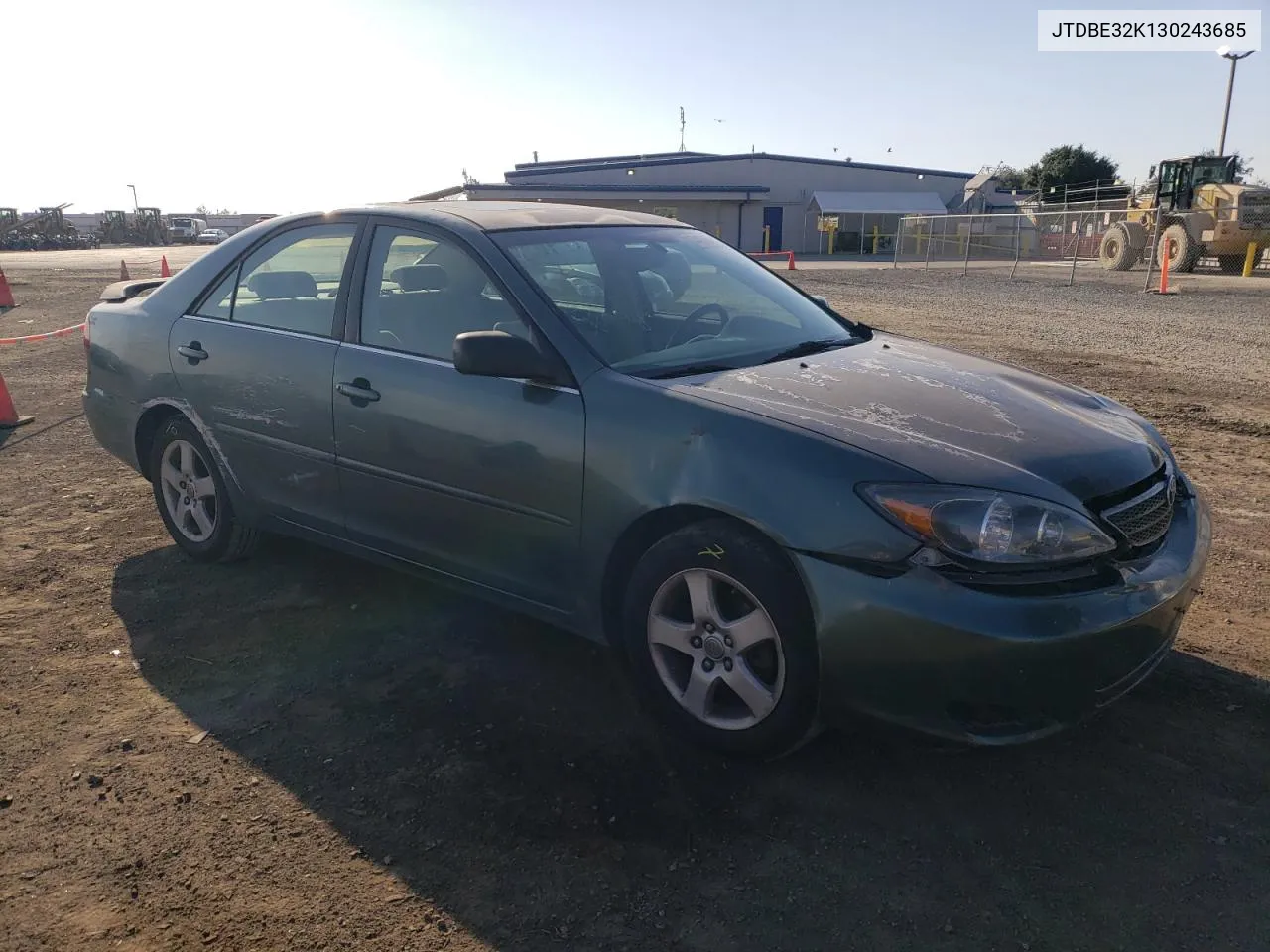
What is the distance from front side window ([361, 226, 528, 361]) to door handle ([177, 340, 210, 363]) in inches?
41.5

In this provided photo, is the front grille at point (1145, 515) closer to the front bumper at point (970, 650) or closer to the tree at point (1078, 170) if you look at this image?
the front bumper at point (970, 650)

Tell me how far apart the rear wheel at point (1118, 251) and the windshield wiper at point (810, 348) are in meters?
27.4

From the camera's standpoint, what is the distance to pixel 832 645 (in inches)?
97.6

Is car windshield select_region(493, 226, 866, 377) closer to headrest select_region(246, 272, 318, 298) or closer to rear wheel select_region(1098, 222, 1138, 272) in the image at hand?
headrest select_region(246, 272, 318, 298)

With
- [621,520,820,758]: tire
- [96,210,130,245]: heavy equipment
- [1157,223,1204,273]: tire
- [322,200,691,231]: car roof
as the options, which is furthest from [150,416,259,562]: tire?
[96,210,130,245]: heavy equipment

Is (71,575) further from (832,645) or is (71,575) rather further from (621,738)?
(832,645)

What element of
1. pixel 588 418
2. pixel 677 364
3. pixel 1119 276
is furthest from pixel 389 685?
pixel 1119 276

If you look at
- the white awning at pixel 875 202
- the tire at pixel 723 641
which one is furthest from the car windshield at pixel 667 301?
the white awning at pixel 875 202

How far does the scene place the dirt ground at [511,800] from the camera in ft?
7.38

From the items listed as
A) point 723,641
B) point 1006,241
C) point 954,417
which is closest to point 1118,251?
point 1006,241

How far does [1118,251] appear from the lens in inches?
1077

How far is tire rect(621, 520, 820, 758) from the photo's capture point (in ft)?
8.41

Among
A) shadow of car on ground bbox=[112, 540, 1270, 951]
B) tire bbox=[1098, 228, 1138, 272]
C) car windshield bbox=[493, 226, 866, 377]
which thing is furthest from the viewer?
tire bbox=[1098, 228, 1138, 272]

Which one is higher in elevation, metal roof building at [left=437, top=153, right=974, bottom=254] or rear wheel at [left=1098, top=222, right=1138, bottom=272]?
metal roof building at [left=437, top=153, right=974, bottom=254]
